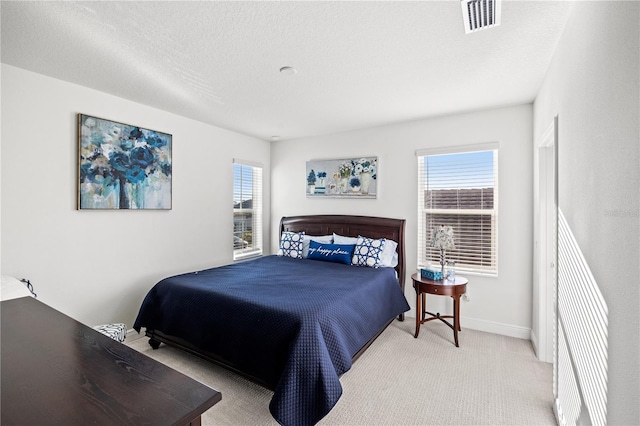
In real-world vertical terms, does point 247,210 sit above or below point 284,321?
above

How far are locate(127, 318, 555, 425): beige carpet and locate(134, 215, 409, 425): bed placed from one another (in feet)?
0.59

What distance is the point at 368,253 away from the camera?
12.3 ft

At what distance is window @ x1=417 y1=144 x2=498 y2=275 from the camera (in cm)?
355

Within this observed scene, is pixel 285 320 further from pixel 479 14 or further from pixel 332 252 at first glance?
pixel 479 14

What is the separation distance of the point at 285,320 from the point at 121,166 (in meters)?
2.41

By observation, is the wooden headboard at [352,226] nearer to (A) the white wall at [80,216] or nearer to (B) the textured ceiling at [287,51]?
(A) the white wall at [80,216]

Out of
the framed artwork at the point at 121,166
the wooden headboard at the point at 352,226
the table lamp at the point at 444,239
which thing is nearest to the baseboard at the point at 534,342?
the table lamp at the point at 444,239

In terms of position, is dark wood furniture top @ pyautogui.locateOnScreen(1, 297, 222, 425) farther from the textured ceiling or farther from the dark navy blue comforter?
the textured ceiling

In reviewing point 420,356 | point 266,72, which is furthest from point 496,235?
point 266,72

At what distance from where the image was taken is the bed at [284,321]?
6.44 feet

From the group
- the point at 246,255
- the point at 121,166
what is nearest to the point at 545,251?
the point at 246,255

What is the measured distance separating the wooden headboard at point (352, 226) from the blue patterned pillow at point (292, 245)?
0.34m

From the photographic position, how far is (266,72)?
101 inches

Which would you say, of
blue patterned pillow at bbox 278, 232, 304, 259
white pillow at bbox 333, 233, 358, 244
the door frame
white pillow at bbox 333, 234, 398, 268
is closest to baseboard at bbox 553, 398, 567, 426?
the door frame
